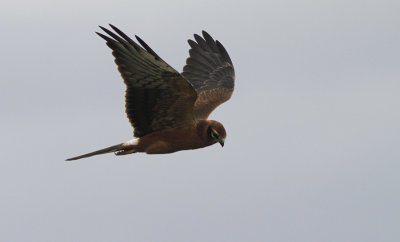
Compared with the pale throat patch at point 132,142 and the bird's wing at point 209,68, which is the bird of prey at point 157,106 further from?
the bird's wing at point 209,68

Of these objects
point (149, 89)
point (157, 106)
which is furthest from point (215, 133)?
point (149, 89)

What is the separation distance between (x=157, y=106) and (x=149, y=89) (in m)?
0.42

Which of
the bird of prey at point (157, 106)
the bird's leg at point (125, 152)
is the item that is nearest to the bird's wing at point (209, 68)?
the bird of prey at point (157, 106)

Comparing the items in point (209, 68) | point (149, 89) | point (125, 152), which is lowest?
point (125, 152)

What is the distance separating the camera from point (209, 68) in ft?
53.8

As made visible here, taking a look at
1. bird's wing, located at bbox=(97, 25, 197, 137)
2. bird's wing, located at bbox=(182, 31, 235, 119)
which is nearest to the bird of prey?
bird's wing, located at bbox=(97, 25, 197, 137)

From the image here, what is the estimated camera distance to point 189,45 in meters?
16.7

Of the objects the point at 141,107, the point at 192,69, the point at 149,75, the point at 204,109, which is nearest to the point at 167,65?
→ the point at 149,75

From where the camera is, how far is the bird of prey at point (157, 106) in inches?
451

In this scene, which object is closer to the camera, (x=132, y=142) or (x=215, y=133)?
(x=215, y=133)

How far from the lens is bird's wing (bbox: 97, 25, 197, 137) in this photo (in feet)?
37.3

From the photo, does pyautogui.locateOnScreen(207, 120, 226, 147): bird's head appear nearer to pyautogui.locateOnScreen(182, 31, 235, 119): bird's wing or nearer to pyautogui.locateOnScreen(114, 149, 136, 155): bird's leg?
pyautogui.locateOnScreen(114, 149, 136, 155): bird's leg

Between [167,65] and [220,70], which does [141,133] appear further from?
[220,70]

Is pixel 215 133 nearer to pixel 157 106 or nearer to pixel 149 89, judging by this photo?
pixel 157 106
